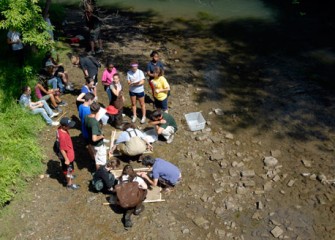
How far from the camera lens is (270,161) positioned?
388 inches

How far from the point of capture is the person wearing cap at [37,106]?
11.0 meters

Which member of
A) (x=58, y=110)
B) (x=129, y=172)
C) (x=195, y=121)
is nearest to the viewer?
(x=129, y=172)

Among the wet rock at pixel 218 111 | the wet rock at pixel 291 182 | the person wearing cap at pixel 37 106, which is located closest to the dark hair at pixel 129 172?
the wet rock at pixel 291 182

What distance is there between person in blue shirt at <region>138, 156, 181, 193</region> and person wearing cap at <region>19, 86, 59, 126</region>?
158 inches

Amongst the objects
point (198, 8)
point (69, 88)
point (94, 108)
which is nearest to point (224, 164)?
point (94, 108)

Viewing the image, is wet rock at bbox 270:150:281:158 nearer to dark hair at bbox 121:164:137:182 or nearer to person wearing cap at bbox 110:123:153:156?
person wearing cap at bbox 110:123:153:156

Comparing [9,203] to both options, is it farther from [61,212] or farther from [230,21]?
[230,21]

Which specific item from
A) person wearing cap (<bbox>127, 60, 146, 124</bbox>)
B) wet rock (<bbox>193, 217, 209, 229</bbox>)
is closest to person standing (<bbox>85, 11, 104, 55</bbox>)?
person wearing cap (<bbox>127, 60, 146, 124</bbox>)

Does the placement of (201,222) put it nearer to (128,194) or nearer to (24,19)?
(128,194)

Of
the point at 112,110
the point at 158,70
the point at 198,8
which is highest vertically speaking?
the point at 158,70

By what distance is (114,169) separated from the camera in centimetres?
952

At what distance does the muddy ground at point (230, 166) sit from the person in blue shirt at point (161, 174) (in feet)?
1.16

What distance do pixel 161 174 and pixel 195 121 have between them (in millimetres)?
3180

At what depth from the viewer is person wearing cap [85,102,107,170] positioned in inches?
345
